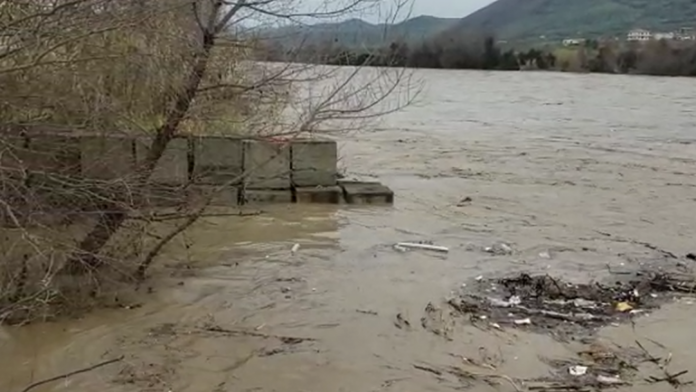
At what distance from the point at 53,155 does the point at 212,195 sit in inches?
72.9

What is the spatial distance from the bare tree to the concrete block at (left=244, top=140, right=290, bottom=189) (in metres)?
3.29

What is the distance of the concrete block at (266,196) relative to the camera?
1286 centimetres

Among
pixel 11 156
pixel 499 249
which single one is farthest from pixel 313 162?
pixel 11 156

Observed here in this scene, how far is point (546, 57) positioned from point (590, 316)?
65259mm

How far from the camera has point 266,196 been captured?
13047 millimetres

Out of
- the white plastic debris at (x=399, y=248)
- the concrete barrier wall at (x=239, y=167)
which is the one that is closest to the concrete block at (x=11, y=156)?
the concrete barrier wall at (x=239, y=167)

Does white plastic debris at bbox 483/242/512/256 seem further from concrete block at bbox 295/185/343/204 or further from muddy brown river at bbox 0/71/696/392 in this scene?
concrete block at bbox 295/185/343/204

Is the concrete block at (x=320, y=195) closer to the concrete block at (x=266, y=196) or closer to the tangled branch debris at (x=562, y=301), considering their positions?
the concrete block at (x=266, y=196)

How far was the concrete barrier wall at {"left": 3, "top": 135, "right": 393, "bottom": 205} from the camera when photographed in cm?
812

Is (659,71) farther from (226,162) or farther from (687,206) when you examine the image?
(226,162)

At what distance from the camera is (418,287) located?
9.02m

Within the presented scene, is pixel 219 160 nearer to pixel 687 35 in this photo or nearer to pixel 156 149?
pixel 156 149

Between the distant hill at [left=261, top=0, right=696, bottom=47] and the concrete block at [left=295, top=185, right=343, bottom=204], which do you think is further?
the distant hill at [left=261, top=0, right=696, bottom=47]

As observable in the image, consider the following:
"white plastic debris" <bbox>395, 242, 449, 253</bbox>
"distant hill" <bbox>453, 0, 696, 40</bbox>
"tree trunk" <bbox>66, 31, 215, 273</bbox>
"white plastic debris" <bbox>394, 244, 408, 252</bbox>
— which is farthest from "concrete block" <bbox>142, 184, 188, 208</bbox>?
"distant hill" <bbox>453, 0, 696, 40</bbox>
